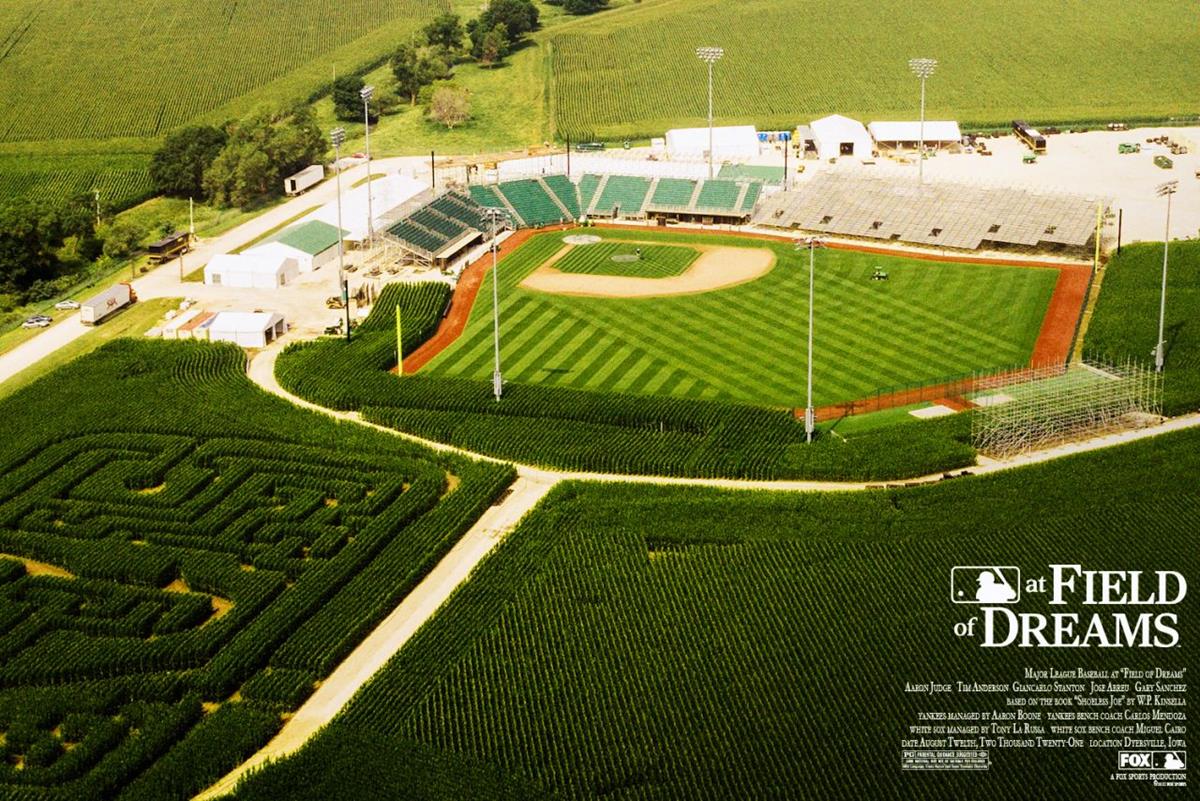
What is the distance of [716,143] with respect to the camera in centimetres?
16900

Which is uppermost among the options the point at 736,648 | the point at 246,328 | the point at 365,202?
the point at 365,202

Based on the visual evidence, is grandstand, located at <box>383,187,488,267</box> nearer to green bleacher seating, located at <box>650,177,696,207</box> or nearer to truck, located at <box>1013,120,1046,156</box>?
green bleacher seating, located at <box>650,177,696,207</box>

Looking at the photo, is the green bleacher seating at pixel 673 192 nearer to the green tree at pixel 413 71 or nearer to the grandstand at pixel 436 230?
the grandstand at pixel 436 230

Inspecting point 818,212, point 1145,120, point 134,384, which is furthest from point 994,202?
point 134,384

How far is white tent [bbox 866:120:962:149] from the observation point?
168 m

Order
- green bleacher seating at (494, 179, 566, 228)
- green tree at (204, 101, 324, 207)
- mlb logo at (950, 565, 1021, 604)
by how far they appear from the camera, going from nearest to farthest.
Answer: mlb logo at (950, 565, 1021, 604)
green bleacher seating at (494, 179, 566, 228)
green tree at (204, 101, 324, 207)

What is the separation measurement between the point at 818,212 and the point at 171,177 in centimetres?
7006

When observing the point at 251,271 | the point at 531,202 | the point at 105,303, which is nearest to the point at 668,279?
the point at 531,202

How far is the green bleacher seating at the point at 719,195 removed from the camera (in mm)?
143500

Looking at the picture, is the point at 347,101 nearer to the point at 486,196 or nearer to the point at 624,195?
the point at 486,196


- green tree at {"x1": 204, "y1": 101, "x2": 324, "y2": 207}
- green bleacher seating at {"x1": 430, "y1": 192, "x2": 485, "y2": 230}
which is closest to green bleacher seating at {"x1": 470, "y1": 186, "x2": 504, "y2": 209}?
green bleacher seating at {"x1": 430, "y1": 192, "x2": 485, "y2": 230}

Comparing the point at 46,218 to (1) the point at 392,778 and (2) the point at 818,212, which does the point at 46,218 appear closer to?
(2) the point at 818,212

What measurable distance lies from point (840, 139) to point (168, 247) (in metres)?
77.5

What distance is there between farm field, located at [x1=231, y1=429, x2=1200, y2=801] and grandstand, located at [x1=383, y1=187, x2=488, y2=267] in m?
49.5
